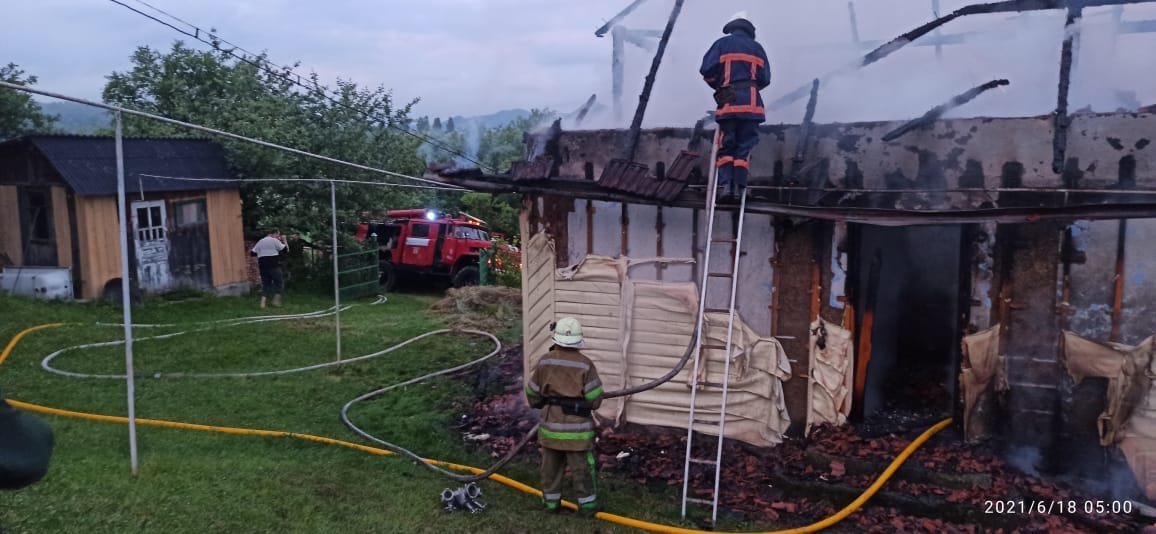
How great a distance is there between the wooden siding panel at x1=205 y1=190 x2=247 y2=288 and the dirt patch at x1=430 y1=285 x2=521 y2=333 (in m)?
4.87

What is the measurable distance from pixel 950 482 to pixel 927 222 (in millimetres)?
2233

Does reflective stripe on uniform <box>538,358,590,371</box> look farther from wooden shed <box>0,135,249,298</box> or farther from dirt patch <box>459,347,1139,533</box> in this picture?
wooden shed <box>0,135,249,298</box>

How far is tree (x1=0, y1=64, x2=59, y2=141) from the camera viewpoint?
2030 centimetres

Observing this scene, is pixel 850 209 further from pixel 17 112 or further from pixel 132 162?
pixel 17 112

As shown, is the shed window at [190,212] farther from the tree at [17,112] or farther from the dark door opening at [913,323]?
the dark door opening at [913,323]

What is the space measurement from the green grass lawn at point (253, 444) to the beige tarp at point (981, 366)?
9.33ft

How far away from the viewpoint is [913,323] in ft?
29.5

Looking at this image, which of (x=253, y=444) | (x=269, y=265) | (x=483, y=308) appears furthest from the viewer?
(x=269, y=265)

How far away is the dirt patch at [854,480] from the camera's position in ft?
19.9

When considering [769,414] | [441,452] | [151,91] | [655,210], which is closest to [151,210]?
[151,91]

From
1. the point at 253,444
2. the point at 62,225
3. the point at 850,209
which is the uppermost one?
the point at 850,209

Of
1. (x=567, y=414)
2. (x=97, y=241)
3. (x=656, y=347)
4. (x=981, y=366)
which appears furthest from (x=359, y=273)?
(x=981, y=366)

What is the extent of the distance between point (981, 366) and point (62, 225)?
15.1 m
